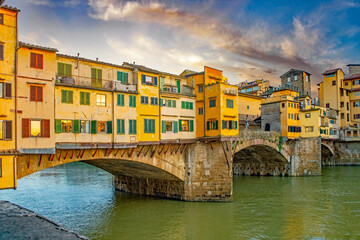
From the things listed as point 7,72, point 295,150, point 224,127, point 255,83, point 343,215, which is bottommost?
point 343,215

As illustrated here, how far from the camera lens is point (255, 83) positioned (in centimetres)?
7381

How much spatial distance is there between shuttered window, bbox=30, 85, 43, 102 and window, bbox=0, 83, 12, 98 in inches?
56.1

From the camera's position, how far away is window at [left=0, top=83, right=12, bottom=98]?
2022 centimetres

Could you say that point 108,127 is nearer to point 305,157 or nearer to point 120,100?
point 120,100

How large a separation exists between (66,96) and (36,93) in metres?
2.40

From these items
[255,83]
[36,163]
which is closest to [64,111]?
[36,163]

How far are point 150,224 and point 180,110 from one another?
487 inches

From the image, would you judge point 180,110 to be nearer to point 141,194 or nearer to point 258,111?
point 141,194

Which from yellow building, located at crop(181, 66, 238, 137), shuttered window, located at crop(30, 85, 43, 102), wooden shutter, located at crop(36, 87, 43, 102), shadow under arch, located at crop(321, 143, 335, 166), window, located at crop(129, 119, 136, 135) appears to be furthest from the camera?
shadow under arch, located at crop(321, 143, 335, 166)

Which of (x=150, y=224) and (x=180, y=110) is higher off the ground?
(x=180, y=110)

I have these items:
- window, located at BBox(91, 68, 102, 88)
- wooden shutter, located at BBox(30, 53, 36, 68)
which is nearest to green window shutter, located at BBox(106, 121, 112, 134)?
window, located at BBox(91, 68, 102, 88)

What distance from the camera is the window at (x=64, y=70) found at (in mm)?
24859

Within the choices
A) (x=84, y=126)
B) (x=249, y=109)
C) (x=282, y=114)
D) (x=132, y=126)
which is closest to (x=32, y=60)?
(x=84, y=126)

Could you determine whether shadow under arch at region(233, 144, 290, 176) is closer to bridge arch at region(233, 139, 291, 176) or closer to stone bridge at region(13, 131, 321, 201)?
bridge arch at region(233, 139, 291, 176)
